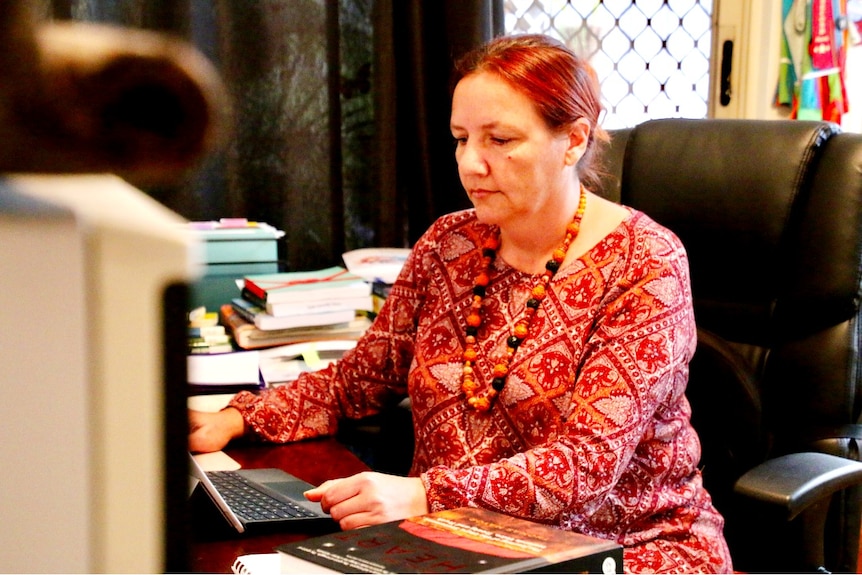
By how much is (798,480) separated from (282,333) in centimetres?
98

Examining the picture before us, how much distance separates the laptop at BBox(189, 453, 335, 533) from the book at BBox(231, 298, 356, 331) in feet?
1.62

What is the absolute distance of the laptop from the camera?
1.08 meters

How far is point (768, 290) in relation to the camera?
1.59m

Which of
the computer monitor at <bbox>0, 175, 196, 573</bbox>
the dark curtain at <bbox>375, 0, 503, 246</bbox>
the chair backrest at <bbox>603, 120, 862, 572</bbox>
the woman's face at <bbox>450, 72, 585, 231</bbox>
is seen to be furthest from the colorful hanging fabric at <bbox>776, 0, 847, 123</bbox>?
the computer monitor at <bbox>0, 175, 196, 573</bbox>

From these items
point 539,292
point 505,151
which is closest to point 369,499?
point 539,292

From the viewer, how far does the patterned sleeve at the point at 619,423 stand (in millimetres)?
1187

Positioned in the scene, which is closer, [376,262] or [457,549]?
[457,549]

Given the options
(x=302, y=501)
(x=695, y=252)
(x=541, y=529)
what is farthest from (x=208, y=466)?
(x=695, y=252)

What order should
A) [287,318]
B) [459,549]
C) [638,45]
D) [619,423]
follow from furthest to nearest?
[638,45], [287,318], [619,423], [459,549]

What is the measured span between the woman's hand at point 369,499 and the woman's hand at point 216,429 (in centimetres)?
32

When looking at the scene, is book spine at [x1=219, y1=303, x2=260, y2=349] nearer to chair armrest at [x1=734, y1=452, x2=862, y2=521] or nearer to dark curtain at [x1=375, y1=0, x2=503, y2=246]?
dark curtain at [x1=375, y1=0, x2=503, y2=246]

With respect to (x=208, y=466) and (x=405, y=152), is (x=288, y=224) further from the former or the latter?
(x=208, y=466)

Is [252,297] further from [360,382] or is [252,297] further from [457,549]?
[457,549]

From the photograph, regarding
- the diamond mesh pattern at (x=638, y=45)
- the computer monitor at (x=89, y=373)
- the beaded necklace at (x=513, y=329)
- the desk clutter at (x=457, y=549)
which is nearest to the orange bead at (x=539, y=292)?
the beaded necklace at (x=513, y=329)
